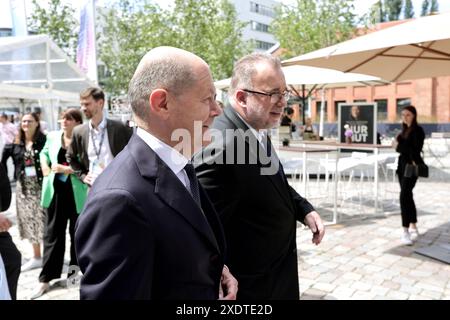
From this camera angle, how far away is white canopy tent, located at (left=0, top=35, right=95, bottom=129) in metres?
9.82

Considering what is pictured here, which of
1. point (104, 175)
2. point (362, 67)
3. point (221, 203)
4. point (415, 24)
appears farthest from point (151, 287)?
point (362, 67)

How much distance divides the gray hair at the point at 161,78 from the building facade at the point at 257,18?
74676 mm

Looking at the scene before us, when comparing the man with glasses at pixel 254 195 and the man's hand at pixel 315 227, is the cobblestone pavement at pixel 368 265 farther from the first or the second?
the man with glasses at pixel 254 195

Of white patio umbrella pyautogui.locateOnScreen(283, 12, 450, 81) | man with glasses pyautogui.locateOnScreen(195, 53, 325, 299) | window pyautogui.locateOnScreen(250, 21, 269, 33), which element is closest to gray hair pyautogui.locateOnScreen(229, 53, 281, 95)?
man with glasses pyautogui.locateOnScreen(195, 53, 325, 299)

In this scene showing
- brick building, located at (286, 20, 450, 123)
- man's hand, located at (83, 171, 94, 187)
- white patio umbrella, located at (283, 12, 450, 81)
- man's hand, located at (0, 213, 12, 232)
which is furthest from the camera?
brick building, located at (286, 20, 450, 123)

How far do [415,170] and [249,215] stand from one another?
14.2 feet

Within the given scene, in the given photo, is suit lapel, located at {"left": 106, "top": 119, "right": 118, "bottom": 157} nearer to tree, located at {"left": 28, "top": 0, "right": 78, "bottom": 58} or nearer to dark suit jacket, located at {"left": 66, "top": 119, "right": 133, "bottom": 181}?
dark suit jacket, located at {"left": 66, "top": 119, "right": 133, "bottom": 181}

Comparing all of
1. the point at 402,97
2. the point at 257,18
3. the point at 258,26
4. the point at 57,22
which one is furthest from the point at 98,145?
the point at 258,26

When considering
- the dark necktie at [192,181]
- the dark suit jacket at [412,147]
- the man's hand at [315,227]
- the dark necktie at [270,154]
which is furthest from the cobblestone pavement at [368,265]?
the dark necktie at [192,181]

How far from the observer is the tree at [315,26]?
24.8m

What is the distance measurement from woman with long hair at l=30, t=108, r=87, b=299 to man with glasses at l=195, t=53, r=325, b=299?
9.08 ft

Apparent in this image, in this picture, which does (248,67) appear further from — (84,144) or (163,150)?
(84,144)

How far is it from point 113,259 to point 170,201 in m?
0.24

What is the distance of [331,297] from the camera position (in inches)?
163
